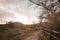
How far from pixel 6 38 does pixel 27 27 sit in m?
8.73

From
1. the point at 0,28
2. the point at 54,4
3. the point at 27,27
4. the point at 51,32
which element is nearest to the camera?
the point at 51,32

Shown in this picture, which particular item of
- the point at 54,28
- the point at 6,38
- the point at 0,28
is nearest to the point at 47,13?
the point at 54,28

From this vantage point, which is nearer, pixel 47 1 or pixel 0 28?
pixel 47 1

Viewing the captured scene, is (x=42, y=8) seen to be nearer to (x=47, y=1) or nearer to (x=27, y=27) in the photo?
(x=47, y=1)

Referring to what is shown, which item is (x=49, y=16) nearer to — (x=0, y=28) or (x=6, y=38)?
(x=6, y=38)

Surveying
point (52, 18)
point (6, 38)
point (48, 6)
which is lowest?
point (6, 38)

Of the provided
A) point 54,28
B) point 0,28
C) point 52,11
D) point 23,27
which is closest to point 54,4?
point 52,11

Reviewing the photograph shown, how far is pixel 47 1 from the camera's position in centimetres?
1414

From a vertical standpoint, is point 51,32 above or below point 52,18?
below

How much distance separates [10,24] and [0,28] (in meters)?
2.85

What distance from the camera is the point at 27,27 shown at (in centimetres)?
2508

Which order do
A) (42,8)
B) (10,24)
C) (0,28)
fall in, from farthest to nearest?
(10,24)
(0,28)
(42,8)

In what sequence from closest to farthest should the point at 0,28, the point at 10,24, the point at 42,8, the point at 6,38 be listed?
the point at 42,8 < the point at 6,38 < the point at 0,28 < the point at 10,24

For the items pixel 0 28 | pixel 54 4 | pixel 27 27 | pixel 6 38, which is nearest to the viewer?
pixel 54 4
